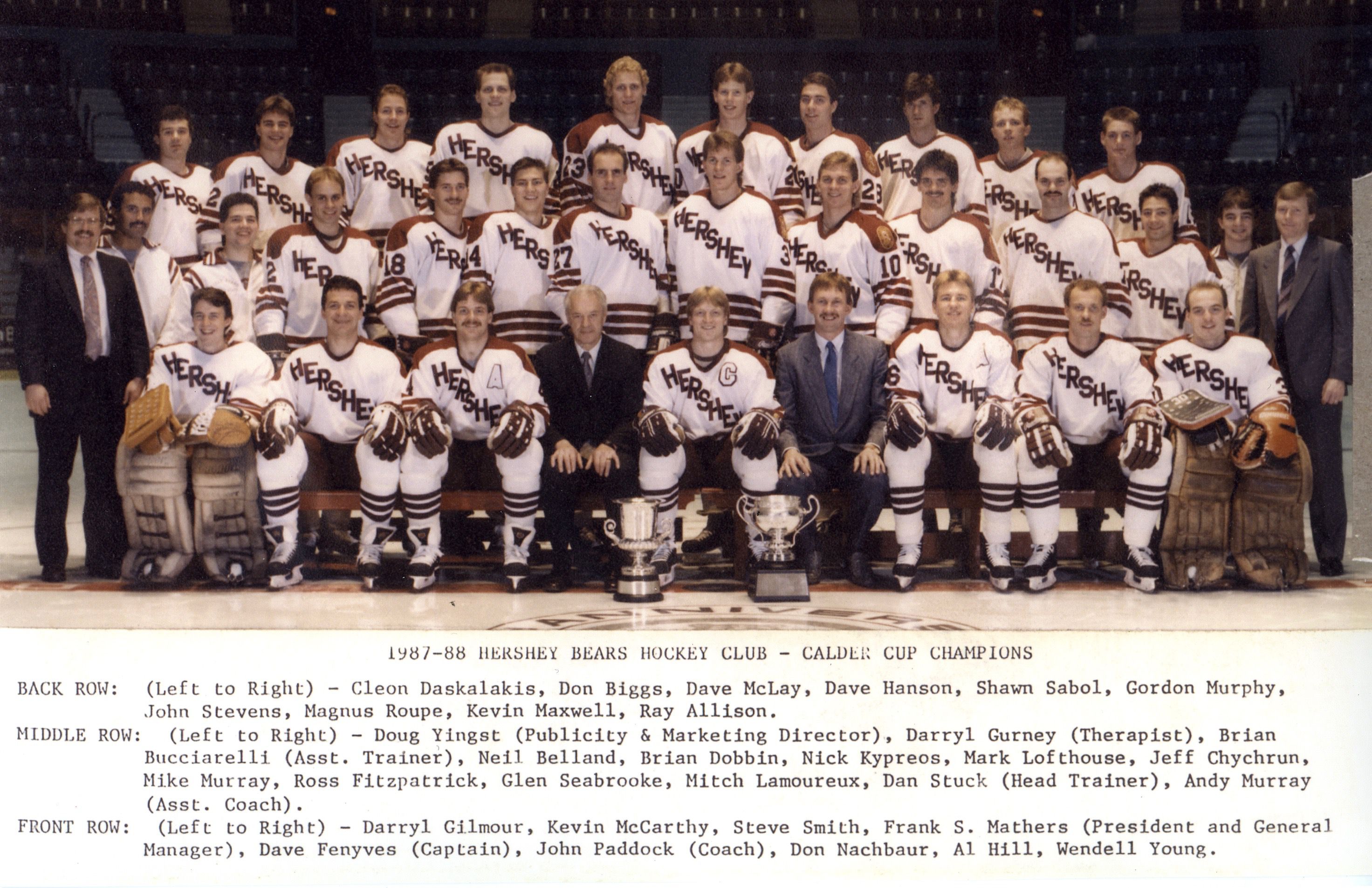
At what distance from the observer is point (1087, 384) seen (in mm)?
3441

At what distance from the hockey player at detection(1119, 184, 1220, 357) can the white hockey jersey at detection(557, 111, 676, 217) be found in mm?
1532

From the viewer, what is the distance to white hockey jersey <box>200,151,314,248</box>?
3795 millimetres

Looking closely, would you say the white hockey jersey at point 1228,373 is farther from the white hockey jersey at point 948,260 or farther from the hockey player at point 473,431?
the hockey player at point 473,431

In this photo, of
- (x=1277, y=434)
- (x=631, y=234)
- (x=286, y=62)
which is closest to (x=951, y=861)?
(x=1277, y=434)

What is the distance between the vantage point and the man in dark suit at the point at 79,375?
10.9 feet

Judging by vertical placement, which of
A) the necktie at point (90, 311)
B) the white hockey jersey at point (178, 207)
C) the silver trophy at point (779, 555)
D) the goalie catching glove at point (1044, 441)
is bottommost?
the silver trophy at point (779, 555)

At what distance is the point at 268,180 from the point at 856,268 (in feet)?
6.53

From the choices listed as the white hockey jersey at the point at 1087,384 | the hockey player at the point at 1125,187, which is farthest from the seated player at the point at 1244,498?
the hockey player at the point at 1125,187

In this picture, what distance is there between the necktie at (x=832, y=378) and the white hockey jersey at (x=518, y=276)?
89 cm

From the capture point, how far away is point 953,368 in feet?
11.2

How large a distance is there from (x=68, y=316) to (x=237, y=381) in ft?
1.68

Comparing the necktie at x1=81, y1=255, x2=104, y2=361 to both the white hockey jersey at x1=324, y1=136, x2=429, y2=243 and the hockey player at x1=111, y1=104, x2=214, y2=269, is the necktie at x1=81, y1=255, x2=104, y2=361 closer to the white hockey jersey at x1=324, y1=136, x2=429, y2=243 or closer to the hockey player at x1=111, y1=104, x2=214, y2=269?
the hockey player at x1=111, y1=104, x2=214, y2=269

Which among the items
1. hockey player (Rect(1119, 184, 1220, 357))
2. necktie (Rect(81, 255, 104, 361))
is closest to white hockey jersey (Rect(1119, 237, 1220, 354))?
hockey player (Rect(1119, 184, 1220, 357))

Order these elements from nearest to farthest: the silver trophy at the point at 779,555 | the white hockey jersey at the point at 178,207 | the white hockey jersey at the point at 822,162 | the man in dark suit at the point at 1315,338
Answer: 1. the silver trophy at the point at 779,555
2. the man in dark suit at the point at 1315,338
3. the white hockey jersey at the point at 178,207
4. the white hockey jersey at the point at 822,162
